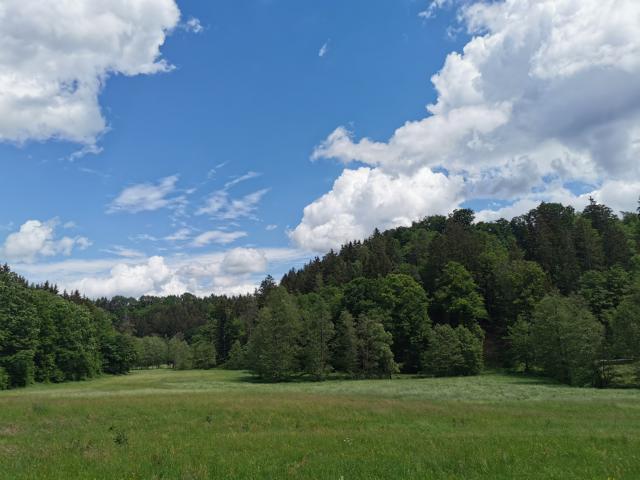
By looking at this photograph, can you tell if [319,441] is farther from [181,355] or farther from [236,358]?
[181,355]

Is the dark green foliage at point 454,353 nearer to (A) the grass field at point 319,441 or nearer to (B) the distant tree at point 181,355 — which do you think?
(A) the grass field at point 319,441

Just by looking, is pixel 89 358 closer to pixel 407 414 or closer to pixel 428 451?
pixel 407 414

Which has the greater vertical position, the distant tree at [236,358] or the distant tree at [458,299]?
the distant tree at [458,299]

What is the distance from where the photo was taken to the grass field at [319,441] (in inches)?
533

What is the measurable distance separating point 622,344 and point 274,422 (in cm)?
5424

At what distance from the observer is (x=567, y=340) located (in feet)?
213

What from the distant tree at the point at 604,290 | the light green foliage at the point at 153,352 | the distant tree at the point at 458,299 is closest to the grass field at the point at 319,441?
the distant tree at the point at 604,290

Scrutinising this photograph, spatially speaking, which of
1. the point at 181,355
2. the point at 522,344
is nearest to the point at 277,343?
the point at 522,344

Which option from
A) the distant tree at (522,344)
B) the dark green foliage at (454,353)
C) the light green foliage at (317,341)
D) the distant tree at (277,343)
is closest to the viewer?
the distant tree at (522,344)

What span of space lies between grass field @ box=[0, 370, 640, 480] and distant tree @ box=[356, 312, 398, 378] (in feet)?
170

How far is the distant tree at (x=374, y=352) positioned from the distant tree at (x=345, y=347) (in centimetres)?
141

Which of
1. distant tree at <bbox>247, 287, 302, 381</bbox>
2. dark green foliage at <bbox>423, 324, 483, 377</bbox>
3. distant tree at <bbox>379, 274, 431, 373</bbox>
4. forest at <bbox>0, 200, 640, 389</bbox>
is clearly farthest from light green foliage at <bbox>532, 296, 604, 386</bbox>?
distant tree at <bbox>247, 287, 302, 381</bbox>

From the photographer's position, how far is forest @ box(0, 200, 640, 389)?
68.3 metres

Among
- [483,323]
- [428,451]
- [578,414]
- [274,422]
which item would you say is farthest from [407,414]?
[483,323]
